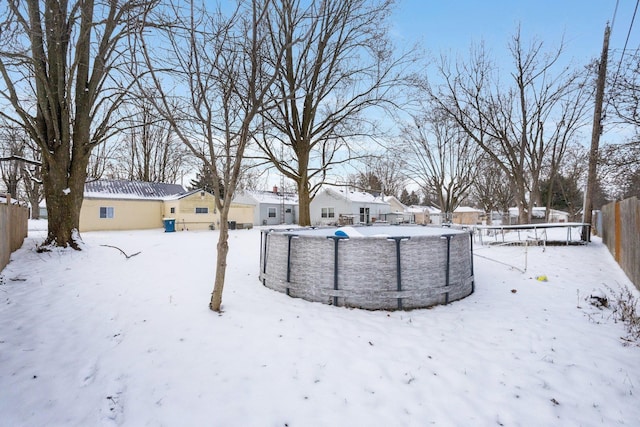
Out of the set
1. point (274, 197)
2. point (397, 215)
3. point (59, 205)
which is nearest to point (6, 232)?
point (59, 205)

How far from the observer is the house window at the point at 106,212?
18.9m

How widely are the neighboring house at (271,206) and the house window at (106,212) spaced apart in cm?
991

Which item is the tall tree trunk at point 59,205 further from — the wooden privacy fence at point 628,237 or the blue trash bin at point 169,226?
the wooden privacy fence at point 628,237

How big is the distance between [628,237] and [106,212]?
23181mm

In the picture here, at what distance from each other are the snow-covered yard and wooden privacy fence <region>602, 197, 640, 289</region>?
56.5 inches

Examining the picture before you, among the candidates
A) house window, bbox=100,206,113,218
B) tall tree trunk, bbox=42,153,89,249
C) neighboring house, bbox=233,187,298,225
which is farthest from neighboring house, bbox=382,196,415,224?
tall tree trunk, bbox=42,153,89,249

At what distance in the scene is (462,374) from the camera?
302 cm

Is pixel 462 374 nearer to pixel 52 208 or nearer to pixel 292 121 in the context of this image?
pixel 52 208

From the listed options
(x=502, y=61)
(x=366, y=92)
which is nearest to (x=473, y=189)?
(x=502, y=61)

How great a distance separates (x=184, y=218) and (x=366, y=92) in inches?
528

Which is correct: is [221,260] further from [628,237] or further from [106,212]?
[106,212]

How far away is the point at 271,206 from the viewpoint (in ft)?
94.4

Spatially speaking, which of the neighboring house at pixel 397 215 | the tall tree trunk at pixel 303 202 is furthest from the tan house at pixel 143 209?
the neighboring house at pixel 397 215

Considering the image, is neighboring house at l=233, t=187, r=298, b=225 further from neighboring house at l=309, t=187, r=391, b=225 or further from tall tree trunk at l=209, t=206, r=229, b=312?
tall tree trunk at l=209, t=206, r=229, b=312
